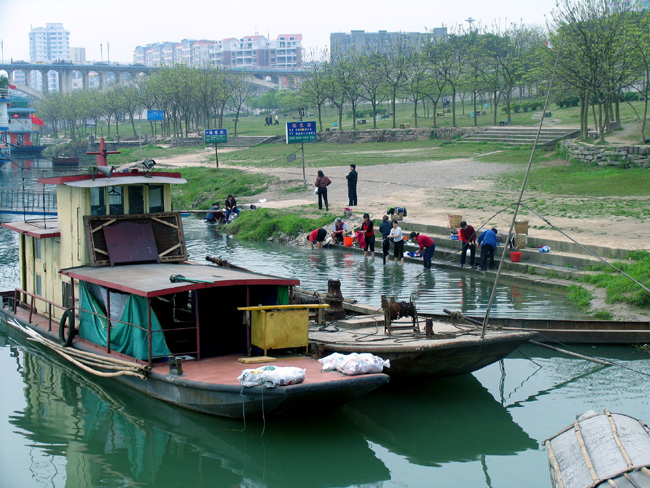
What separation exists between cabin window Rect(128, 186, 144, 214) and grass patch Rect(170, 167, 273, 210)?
73.7 feet

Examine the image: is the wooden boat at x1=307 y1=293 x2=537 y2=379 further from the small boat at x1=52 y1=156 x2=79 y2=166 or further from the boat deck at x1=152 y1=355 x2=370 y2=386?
the small boat at x1=52 y1=156 x2=79 y2=166

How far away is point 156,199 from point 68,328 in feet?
9.54

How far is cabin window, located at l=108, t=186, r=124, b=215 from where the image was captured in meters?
14.5

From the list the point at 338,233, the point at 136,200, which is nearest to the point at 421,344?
the point at 136,200

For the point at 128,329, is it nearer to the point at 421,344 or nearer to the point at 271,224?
the point at 421,344

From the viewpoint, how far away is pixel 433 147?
49188mm

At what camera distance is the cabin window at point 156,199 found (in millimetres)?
14852

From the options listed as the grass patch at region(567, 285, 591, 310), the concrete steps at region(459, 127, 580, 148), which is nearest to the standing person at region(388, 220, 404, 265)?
the grass patch at region(567, 285, 591, 310)

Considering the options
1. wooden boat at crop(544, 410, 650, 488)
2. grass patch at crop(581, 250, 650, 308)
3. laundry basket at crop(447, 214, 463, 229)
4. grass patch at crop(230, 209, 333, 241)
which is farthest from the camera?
grass patch at crop(230, 209, 333, 241)

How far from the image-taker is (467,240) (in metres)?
21.9

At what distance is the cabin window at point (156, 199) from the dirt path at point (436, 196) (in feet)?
25.9

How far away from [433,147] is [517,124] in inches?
262

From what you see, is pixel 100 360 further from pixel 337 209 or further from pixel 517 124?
pixel 517 124

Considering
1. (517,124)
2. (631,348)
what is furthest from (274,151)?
(631,348)
